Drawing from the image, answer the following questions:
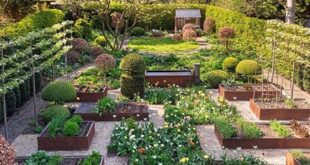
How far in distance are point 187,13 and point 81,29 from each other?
9.94 metres

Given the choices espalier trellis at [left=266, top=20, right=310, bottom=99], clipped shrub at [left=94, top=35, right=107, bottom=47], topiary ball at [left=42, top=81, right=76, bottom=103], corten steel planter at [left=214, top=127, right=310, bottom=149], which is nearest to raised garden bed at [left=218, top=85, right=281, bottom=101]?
→ espalier trellis at [left=266, top=20, right=310, bottom=99]

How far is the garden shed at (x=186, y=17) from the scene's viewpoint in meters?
32.9

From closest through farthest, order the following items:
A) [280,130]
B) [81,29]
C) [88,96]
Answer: [280,130] < [88,96] < [81,29]

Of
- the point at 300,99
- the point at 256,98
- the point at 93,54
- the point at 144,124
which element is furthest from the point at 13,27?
the point at 300,99

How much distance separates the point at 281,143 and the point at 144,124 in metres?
3.77

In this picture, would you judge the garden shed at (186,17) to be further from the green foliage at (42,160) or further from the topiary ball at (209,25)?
the green foliage at (42,160)

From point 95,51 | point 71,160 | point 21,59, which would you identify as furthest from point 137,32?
point 71,160

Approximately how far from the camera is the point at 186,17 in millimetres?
32938

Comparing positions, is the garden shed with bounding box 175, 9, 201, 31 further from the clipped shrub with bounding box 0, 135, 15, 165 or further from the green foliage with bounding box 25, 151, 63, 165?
the clipped shrub with bounding box 0, 135, 15, 165

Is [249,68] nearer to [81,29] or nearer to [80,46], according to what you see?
[80,46]

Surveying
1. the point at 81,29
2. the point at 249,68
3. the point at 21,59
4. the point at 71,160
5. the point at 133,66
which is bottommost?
the point at 71,160

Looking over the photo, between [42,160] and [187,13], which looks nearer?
[42,160]

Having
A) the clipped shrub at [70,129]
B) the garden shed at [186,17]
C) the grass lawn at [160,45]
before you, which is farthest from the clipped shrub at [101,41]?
the clipped shrub at [70,129]

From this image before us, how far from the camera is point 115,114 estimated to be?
1315 cm
